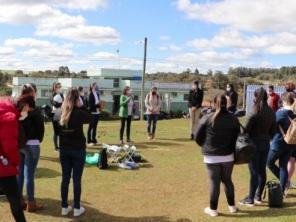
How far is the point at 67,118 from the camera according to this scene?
7590 mm

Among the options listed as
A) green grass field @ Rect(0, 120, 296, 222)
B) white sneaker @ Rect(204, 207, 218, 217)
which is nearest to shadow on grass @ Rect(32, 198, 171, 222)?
green grass field @ Rect(0, 120, 296, 222)

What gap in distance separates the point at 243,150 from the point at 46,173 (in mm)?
5309

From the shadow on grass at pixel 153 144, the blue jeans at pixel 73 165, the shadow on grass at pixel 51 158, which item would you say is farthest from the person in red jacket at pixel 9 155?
the shadow on grass at pixel 153 144

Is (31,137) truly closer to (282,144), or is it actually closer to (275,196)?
(275,196)

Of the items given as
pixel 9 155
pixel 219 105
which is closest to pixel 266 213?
pixel 219 105

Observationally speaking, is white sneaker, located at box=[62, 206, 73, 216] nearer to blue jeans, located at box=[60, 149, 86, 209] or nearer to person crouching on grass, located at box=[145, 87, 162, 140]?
blue jeans, located at box=[60, 149, 86, 209]

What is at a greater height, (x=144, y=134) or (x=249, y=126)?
(x=249, y=126)

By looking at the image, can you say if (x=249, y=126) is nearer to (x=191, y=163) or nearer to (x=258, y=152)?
(x=258, y=152)

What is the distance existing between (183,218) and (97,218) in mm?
1355

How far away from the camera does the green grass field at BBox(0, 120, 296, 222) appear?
810cm

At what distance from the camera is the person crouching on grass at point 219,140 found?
7.66 meters

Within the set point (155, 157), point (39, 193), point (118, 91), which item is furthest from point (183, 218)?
point (118, 91)

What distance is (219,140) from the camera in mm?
7707

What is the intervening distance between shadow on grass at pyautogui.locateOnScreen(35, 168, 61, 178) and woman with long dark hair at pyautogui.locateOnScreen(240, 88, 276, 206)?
464 centimetres
